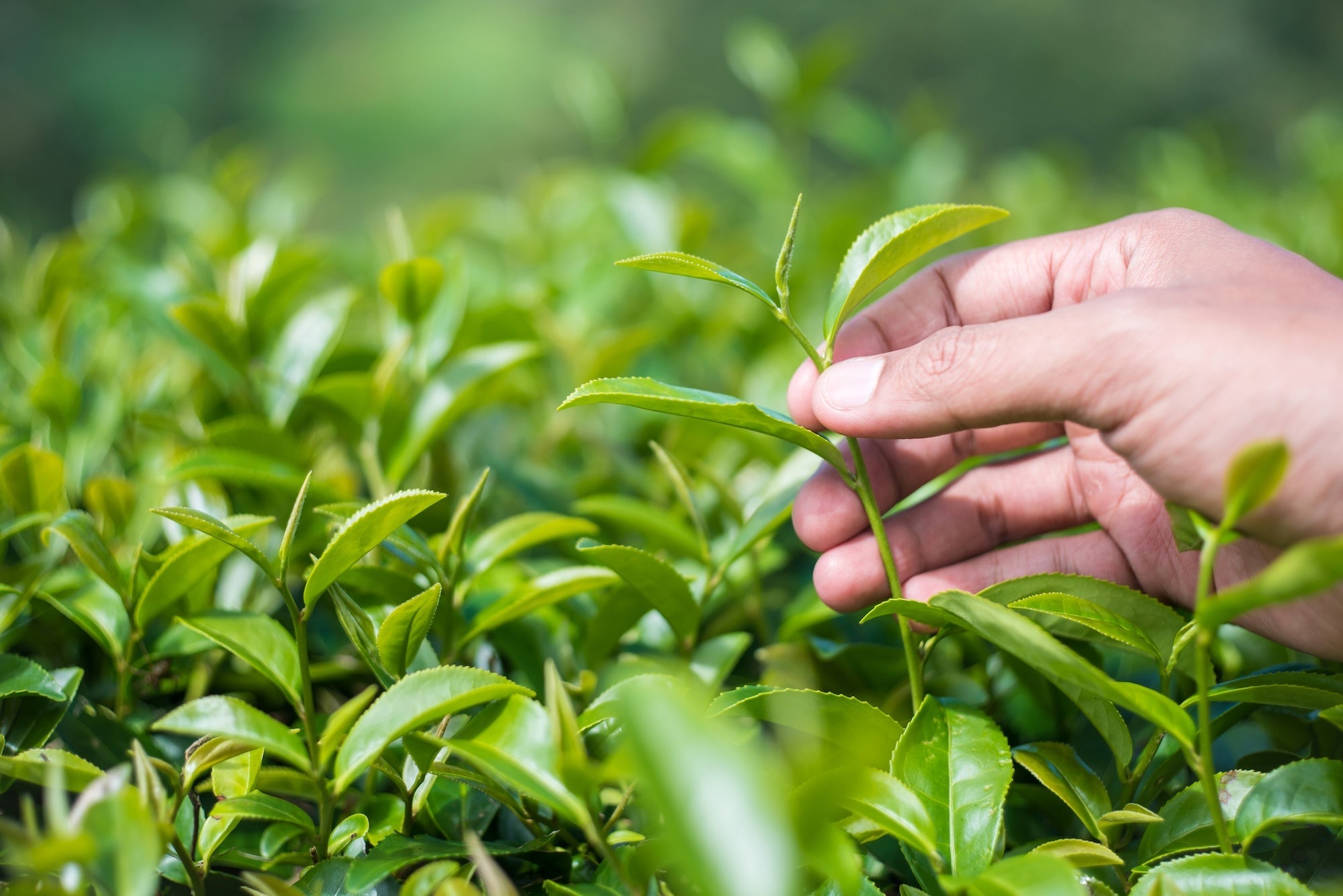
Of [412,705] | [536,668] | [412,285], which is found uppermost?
[412,285]

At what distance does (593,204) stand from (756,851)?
4.94ft

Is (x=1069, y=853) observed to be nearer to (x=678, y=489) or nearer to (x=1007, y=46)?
Answer: (x=678, y=489)

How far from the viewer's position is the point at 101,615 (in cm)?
71

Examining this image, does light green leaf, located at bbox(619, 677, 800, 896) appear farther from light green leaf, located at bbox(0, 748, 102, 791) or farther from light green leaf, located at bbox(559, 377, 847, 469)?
light green leaf, located at bbox(0, 748, 102, 791)

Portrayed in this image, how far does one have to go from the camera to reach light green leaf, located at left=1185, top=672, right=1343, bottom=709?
22.8 inches

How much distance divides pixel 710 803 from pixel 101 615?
553 mm

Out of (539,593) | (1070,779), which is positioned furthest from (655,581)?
(1070,779)

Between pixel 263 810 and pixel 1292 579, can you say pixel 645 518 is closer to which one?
pixel 263 810

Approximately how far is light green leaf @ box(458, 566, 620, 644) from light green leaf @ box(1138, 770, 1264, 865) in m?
0.37

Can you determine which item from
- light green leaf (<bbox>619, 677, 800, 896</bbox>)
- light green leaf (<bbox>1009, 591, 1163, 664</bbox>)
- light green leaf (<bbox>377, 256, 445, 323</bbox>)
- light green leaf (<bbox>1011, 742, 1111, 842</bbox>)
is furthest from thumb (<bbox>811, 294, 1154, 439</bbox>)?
Answer: light green leaf (<bbox>377, 256, 445, 323</bbox>)

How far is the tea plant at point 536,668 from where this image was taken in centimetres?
48

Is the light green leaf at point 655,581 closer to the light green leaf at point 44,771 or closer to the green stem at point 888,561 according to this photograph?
the green stem at point 888,561

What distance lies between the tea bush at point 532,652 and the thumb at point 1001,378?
0.14 feet

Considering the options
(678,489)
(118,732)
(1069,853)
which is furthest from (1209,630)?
(118,732)
